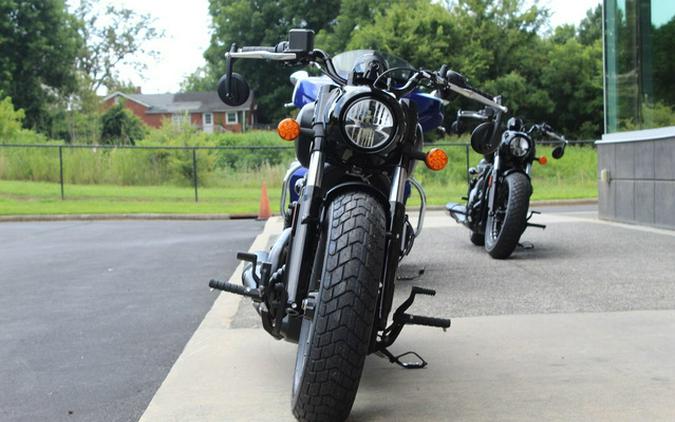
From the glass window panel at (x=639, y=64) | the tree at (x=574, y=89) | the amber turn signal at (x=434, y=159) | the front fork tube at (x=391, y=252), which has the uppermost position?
the tree at (x=574, y=89)

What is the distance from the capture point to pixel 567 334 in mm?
4590

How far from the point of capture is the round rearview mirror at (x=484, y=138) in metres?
4.45

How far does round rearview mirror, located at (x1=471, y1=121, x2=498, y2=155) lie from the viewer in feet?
14.6

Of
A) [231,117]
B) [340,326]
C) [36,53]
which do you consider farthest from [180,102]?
[340,326]

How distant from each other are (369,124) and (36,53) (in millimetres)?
52100

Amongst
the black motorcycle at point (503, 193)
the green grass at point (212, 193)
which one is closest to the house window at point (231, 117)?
the green grass at point (212, 193)

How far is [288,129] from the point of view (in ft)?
12.0

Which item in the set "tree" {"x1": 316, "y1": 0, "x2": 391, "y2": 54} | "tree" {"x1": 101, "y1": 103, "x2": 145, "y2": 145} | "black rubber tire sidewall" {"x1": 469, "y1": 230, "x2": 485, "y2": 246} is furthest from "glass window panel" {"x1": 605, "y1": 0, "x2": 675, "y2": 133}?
"tree" {"x1": 316, "y1": 0, "x2": 391, "y2": 54}

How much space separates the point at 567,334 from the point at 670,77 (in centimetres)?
684

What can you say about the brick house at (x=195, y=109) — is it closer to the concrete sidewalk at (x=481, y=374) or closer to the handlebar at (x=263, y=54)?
the concrete sidewalk at (x=481, y=374)

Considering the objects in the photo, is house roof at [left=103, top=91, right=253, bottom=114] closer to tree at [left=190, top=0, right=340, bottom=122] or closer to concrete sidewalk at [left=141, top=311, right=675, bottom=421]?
tree at [left=190, top=0, right=340, bottom=122]

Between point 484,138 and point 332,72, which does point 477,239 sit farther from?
point 332,72

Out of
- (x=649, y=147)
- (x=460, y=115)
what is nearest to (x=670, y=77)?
(x=649, y=147)

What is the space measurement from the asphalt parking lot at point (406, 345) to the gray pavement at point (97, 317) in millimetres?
15
